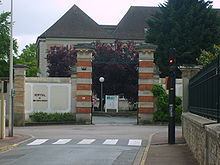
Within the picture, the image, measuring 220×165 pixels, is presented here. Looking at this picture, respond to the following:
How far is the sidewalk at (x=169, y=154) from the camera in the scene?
44.5 ft

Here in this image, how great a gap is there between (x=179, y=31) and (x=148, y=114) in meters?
16.8

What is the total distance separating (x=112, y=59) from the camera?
54844 mm

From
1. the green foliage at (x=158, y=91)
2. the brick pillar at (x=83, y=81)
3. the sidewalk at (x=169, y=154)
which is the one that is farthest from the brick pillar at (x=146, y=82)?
the sidewalk at (x=169, y=154)

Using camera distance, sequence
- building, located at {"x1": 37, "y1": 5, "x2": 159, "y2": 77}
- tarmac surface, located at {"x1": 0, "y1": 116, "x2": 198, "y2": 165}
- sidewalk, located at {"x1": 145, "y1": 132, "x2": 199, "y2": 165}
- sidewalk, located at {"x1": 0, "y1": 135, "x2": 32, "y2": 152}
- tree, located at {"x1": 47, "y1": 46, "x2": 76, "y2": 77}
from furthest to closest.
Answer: building, located at {"x1": 37, "y1": 5, "x2": 159, "y2": 77}, tree, located at {"x1": 47, "y1": 46, "x2": 76, "y2": 77}, sidewalk, located at {"x1": 0, "y1": 135, "x2": 32, "y2": 152}, tarmac surface, located at {"x1": 0, "y1": 116, "x2": 198, "y2": 165}, sidewalk, located at {"x1": 145, "y1": 132, "x2": 199, "y2": 165}

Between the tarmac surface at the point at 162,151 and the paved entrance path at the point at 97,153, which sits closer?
the tarmac surface at the point at 162,151

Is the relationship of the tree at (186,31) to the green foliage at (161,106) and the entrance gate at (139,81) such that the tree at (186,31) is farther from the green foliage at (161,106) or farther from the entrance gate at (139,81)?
the green foliage at (161,106)

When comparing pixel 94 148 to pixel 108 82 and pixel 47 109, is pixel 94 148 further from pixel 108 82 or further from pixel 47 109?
pixel 108 82

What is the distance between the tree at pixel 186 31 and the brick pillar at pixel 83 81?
1464 cm

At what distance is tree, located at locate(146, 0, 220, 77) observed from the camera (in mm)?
48625

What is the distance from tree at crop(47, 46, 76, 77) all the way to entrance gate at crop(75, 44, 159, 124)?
28234mm

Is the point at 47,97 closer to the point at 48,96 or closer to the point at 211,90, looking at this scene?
the point at 48,96

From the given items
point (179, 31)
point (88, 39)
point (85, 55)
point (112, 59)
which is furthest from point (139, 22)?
point (85, 55)

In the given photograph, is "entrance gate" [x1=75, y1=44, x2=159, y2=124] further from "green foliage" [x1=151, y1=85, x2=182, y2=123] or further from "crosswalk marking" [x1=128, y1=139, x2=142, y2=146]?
"crosswalk marking" [x1=128, y1=139, x2=142, y2=146]

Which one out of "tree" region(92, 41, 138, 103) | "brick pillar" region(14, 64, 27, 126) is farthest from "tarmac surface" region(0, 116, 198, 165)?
"tree" region(92, 41, 138, 103)
